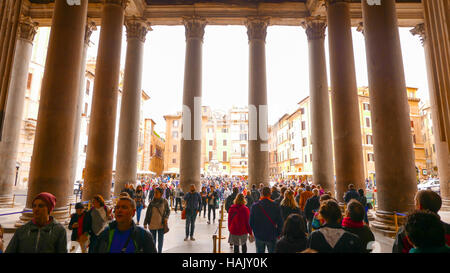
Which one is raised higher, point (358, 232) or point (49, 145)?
point (49, 145)

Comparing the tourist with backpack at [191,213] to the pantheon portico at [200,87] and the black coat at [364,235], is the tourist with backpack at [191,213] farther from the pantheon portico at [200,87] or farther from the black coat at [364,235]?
the black coat at [364,235]

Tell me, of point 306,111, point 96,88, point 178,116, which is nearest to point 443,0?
Answer: point 96,88

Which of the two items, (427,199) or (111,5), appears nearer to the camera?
(427,199)

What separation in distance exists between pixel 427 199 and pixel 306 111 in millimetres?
42487

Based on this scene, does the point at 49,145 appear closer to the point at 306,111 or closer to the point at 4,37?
the point at 4,37

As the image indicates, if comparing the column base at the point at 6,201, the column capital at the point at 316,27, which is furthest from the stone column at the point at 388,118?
the column base at the point at 6,201

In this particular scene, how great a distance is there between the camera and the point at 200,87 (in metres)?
13.8

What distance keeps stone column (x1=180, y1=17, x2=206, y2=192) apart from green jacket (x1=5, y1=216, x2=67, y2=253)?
1008cm

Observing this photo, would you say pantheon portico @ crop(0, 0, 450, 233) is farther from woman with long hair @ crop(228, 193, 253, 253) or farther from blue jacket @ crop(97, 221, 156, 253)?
blue jacket @ crop(97, 221, 156, 253)

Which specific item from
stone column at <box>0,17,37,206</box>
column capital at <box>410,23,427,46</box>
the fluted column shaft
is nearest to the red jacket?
the fluted column shaft

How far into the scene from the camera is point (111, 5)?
11.2 metres

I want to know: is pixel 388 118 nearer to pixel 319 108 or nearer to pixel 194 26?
pixel 319 108
